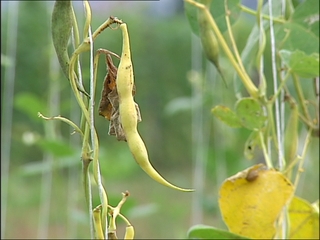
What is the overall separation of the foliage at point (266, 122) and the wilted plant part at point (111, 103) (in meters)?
0.16

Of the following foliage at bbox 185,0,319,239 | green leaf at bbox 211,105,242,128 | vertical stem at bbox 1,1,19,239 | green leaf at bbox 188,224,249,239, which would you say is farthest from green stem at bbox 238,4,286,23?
vertical stem at bbox 1,1,19,239

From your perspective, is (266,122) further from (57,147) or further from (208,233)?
(57,147)

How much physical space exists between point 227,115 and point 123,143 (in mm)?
1714

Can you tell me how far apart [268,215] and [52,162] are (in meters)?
0.60

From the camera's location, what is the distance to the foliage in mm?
456

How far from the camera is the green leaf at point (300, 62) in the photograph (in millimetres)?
495

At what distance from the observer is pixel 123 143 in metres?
2.21

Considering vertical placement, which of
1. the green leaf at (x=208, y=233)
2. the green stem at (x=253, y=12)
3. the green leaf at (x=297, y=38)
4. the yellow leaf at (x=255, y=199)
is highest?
the green stem at (x=253, y=12)

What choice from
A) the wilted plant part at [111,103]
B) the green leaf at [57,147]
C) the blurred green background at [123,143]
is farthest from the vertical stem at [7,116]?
the wilted plant part at [111,103]

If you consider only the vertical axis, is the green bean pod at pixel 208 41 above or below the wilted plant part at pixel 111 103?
above

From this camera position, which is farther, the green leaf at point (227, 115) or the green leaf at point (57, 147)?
the green leaf at point (57, 147)

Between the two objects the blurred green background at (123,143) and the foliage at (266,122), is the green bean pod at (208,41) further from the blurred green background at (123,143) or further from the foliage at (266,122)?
the blurred green background at (123,143)

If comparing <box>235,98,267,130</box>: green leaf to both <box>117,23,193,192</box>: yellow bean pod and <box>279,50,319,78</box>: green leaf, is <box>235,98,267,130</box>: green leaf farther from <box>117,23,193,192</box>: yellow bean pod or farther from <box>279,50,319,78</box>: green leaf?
<box>117,23,193,192</box>: yellow bean pod

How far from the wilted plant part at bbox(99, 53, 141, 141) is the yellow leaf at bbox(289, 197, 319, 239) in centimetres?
30
